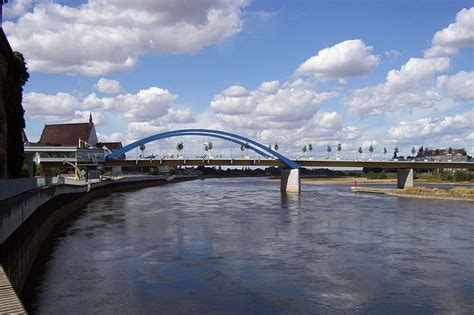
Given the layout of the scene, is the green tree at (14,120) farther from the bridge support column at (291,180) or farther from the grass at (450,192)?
the bridge support column at (291,180)

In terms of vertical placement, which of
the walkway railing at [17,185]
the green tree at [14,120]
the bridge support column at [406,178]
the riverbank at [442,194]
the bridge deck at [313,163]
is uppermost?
the green tree at [14,120]

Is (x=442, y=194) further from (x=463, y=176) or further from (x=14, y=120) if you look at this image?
(x=463, y=176)

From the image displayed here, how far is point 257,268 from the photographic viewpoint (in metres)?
23.8

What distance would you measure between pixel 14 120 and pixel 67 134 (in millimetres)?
150683

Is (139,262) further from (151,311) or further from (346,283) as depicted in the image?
(346,283)

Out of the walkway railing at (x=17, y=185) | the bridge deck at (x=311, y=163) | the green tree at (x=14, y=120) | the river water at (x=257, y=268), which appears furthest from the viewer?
the bridge deck at (x=311, y=163)

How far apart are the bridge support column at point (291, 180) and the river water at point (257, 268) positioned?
200ft

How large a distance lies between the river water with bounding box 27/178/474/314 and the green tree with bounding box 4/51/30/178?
36.7ft

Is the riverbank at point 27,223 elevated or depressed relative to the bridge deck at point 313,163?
depressed

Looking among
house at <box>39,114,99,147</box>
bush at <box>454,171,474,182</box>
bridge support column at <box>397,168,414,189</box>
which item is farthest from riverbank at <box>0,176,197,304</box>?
house at <box>39,114,99,147</box>

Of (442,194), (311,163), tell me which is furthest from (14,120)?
(311,163)

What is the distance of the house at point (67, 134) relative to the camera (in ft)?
624

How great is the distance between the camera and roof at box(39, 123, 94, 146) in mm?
190375

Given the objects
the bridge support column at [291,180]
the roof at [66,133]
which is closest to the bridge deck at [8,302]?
the bridge support column at [291,180]
